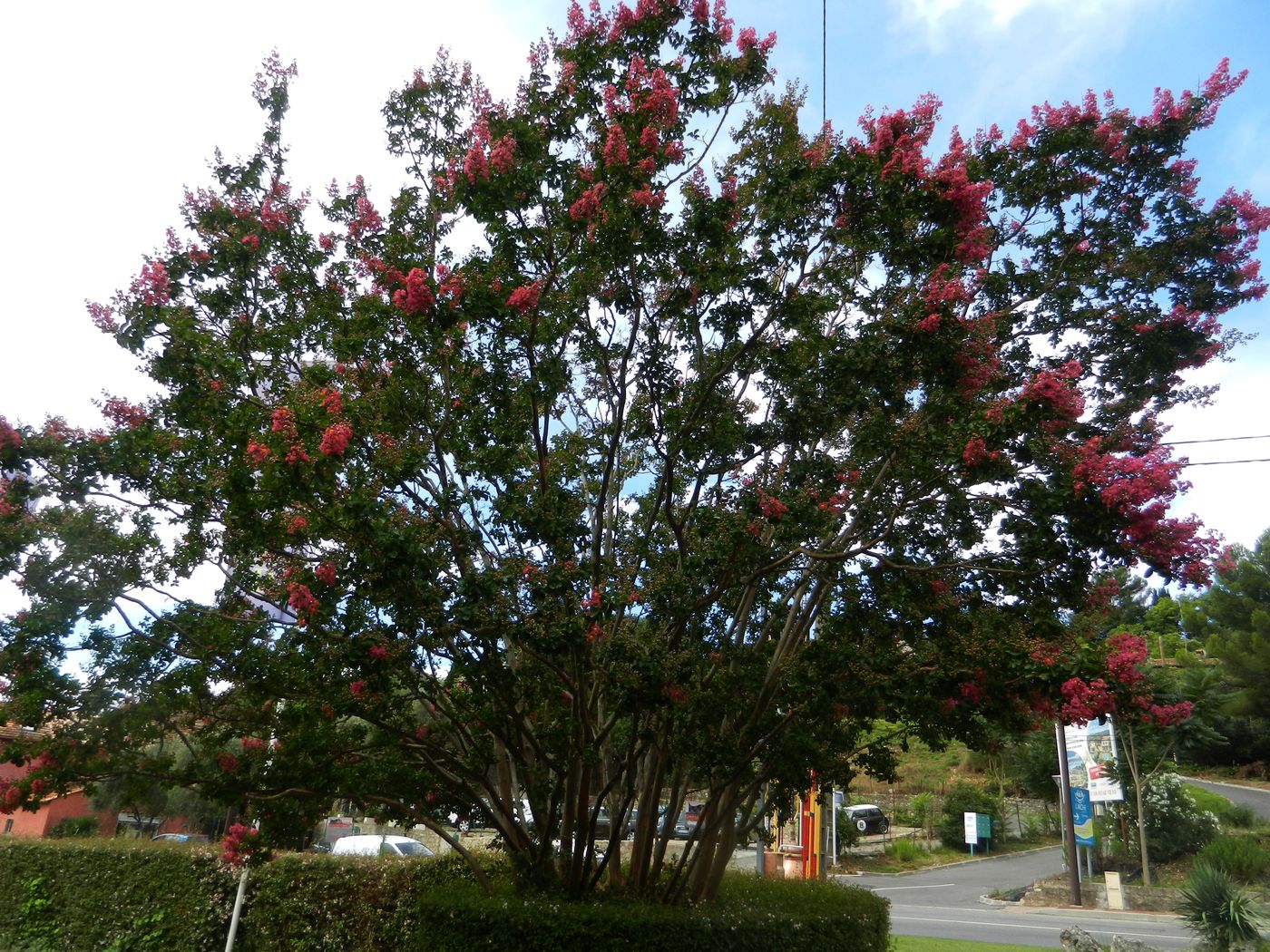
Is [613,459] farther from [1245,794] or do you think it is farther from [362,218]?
[1245,794]

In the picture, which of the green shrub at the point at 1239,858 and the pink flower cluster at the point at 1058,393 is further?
the green shrub at the point at 1239,858

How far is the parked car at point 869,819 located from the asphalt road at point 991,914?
3.61 m

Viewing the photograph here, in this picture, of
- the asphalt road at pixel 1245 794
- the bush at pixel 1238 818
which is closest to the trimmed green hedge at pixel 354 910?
the bush at pixel 1238 818

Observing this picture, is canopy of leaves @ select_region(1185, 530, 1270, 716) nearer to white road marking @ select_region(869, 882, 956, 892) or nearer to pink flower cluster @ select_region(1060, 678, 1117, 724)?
white road marking @ select_region(869, 882, 956, 892)

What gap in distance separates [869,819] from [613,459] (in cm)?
2658

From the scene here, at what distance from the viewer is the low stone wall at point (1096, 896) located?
59.1ft

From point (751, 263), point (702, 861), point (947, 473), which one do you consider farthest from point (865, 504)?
point (702, 861)

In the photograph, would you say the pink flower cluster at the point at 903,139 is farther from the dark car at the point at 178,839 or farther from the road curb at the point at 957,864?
the road curb at the point at 957,864

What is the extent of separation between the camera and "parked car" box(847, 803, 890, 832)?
95.8 feet

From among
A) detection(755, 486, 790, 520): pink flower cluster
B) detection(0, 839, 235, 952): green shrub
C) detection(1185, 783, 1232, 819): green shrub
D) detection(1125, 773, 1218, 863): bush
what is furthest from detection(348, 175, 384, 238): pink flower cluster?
detection(1185, 783, 1232, 819): green shrub

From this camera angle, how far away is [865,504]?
6863 mm

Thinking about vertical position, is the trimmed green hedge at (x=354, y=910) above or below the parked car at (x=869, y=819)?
below

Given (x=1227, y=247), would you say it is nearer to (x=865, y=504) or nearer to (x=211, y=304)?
(x=865, y=504)

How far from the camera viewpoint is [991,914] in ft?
55.9
